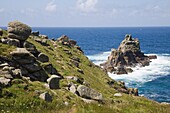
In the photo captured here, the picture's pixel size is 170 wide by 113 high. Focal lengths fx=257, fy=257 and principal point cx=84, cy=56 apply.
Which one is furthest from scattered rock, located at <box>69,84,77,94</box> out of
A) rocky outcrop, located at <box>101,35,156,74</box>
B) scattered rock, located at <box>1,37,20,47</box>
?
rocky outcrop, located at <box>101,35,156,74</box>

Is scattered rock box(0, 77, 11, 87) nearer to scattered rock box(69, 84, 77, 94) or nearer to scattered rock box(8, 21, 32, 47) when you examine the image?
scattered rock box(69, 84, 77, 94)

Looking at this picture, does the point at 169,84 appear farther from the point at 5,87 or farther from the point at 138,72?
the point at 5,87

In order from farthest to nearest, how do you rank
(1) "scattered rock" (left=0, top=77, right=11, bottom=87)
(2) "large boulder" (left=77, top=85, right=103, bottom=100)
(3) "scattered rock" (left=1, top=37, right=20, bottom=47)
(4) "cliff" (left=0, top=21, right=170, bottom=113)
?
(3) "scattered rock" (left=1, top=37, right=20, bottom=47)
(2) "large boulder" (left=77, top=85, right=103, bottom=100)
(1) "scattered rock" (left=0, top=77, right=11, bottom=87)
(4) "cliff" (left=0, top=21, right=170, bottom=113)

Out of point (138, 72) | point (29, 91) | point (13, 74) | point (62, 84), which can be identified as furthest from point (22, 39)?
point (138, 72)

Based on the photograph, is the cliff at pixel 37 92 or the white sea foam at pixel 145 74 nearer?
the cliff at pixel 37 92

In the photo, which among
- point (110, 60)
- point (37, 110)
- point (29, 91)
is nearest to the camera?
point (37, 110)

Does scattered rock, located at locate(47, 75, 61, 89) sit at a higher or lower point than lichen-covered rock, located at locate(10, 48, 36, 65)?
lower

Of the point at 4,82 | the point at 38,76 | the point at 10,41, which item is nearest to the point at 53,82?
the point at 38,76

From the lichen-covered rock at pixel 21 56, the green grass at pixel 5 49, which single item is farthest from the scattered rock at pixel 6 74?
the lichen-covered rock at pixel 21 56

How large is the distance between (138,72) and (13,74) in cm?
7945

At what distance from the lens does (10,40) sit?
3141 cm

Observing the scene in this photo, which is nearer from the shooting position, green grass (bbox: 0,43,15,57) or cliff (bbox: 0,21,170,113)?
cliff (bbox: 0,21,170,113)

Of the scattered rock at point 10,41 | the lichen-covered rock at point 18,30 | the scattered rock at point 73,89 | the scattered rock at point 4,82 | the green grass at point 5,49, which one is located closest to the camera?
the scattered rock at point 4,82

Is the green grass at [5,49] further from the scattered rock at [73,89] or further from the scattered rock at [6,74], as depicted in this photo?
the scattered rock at [73,89]
